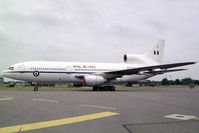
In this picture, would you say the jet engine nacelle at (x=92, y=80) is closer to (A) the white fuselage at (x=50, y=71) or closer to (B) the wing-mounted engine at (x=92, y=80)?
(B) the wing-mounted engine at (x=92, y=80)

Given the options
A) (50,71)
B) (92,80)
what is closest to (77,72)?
(92,80)

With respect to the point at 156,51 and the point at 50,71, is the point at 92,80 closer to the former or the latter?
the point at 50,71

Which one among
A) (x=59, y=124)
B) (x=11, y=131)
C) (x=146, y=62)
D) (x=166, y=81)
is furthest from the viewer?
(x=166, y=81)

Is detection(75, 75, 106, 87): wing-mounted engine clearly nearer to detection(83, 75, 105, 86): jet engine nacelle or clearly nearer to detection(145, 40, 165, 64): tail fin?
detection(83, 75, 105, 86): jet engine nacelle

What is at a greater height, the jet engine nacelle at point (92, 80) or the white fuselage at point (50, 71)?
the white fuselage at point (50, 71)

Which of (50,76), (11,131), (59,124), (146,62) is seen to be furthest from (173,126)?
(146,62)

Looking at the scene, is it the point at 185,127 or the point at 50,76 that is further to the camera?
the point at 50,76

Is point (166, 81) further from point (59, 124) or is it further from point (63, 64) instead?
point (59, 124)

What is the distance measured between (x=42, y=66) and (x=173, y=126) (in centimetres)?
1870

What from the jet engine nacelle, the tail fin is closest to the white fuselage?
the jet engine nacelle

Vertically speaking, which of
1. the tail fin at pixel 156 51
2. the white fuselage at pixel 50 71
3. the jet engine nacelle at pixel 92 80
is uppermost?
the tail fin at pixel 156 51

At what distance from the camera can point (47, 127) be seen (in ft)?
13.4

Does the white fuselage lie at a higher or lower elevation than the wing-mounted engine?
higher

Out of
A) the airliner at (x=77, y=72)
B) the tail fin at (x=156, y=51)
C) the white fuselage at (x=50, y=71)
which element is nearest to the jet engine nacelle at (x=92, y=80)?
the airliner at (x=77, y=72)
